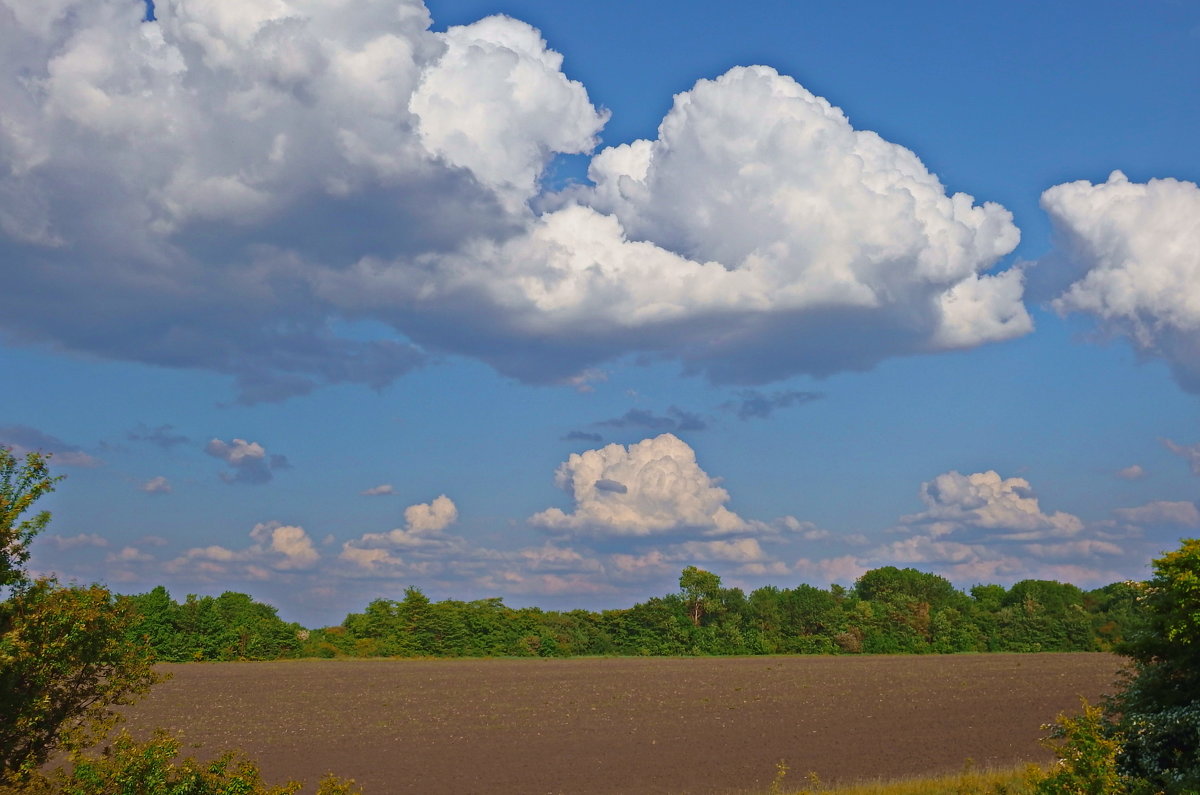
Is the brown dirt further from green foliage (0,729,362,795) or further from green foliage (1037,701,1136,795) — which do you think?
green foliage (0,729,362,795)

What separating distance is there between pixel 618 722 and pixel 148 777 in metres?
43.7

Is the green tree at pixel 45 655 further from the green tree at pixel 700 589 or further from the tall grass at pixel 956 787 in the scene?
the green tree at pixel 700 589

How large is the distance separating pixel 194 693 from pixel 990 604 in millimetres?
119924

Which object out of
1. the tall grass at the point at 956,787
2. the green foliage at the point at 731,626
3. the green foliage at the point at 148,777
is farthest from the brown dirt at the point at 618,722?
the green foliage at the point at 731,626

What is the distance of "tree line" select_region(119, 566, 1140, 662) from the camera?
125875mm

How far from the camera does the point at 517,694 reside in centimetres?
7169

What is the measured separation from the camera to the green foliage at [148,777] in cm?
1395

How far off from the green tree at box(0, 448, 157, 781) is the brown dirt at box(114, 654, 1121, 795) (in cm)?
2088

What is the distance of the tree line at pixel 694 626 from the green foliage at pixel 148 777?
116778mm

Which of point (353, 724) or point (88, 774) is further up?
point (88, 774)

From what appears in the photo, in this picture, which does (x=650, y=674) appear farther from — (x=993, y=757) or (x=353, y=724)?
(x=993, y=757)

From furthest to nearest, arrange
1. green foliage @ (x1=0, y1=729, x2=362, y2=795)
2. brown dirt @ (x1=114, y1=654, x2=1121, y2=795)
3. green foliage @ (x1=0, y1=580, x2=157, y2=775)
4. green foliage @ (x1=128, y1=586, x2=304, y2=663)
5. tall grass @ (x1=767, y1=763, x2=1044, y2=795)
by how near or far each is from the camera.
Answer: green foliage @ (x1=128, y1=586, x2=304, y2=663) → brown dirt @ (x1=114, y1=654, x2=1121, y2=795) → tall grass @ (x1=767, y1=763, x2=1044, y2=795) → green foliage @ (x1=0, y1=580, x2=157, y2=775) → green foliage @ (x1=0, y1=729, x2=362, y2=795)

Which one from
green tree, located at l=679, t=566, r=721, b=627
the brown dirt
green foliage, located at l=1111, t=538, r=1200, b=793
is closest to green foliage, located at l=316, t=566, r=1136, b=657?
green tree, located at l=679, t=566, r=721, b=627

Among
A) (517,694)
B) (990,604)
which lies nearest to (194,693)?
(517,694)
